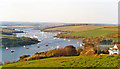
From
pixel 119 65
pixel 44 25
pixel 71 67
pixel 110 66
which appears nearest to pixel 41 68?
pixel 71 67

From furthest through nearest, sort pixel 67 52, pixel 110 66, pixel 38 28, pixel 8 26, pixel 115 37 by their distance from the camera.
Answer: pixel 38 28, pixel 8 26, pixel 115 37, pixel 67 52, pixel 110 66

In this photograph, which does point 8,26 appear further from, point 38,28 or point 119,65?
point 119,65

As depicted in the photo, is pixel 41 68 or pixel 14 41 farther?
pixel 14 41

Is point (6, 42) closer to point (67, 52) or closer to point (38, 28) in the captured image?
point (67, 52)

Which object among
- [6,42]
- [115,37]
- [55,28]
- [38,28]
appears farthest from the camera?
[38,28]

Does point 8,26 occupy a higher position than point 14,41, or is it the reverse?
point 8,26

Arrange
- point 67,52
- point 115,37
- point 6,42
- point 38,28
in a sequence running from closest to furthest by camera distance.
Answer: point 67,52 → point 6,42 → point 115,37 → point 38,28

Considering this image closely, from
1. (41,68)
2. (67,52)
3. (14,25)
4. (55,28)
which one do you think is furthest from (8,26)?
(41,68)

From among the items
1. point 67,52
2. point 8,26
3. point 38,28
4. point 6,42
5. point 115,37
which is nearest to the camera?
point 67,52

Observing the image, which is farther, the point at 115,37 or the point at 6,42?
the point at 115,37
